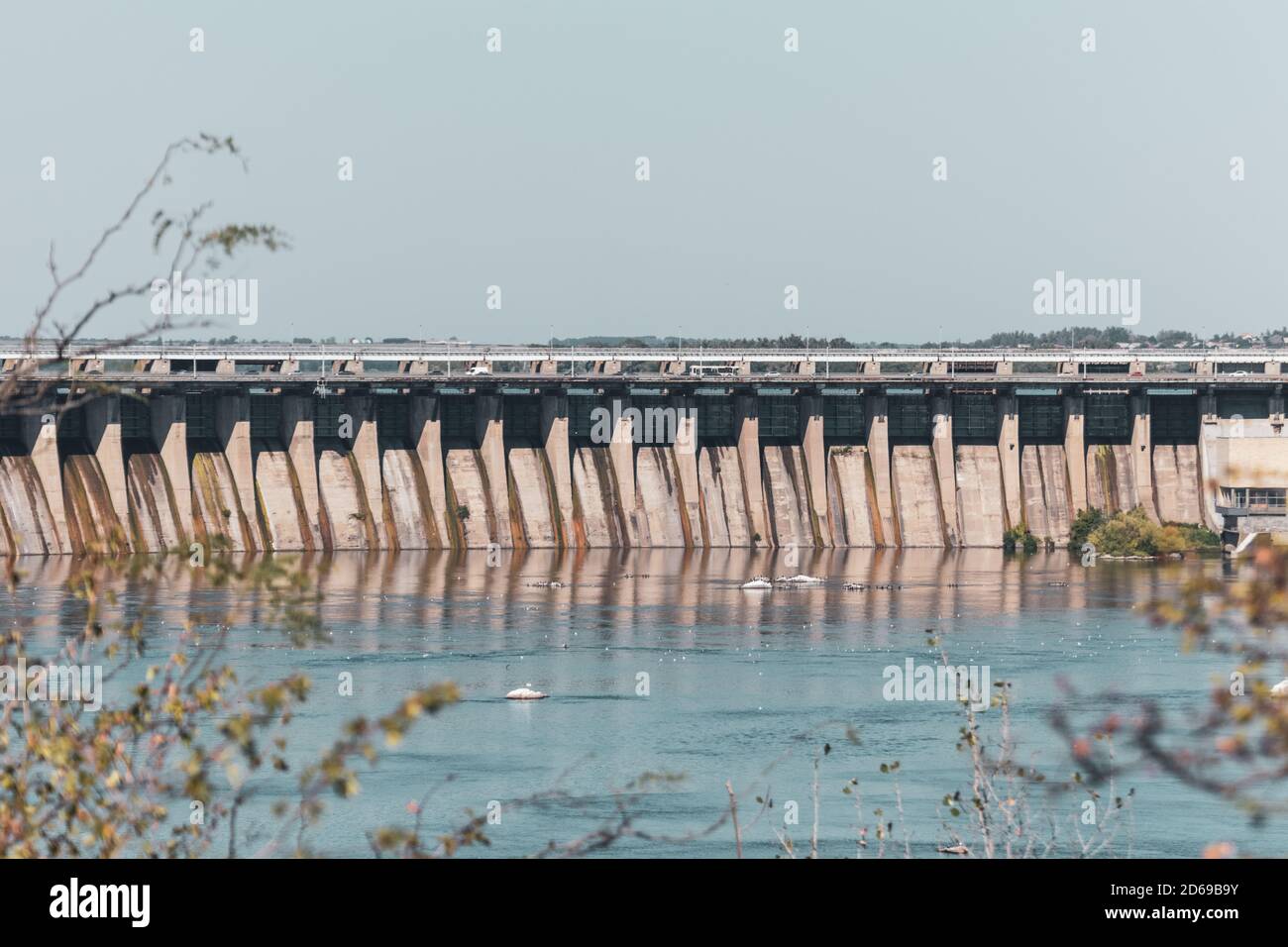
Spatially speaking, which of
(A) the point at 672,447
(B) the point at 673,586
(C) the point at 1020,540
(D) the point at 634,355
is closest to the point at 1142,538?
(C) the point at 1020,540

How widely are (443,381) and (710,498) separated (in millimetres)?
20319

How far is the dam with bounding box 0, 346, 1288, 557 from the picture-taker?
409 feet

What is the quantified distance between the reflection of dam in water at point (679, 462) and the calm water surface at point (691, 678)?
7.75 metres

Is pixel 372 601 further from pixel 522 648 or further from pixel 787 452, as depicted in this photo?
pixel 787 452

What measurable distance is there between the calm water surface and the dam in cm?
822

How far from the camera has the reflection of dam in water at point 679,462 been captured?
123375 millimetres

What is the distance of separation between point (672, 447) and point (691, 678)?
6291cm

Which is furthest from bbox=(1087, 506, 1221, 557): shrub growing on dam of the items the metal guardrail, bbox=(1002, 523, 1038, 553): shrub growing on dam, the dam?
the metal guardrail

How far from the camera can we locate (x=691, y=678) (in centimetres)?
7394

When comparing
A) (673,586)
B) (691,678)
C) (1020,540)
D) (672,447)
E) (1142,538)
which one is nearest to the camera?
(691,678)

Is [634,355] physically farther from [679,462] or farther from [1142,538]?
[1142,538]

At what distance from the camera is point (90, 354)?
16.9 meters

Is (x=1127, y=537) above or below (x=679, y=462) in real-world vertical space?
below

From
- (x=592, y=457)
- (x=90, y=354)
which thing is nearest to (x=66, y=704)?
(x=90, y=354)
